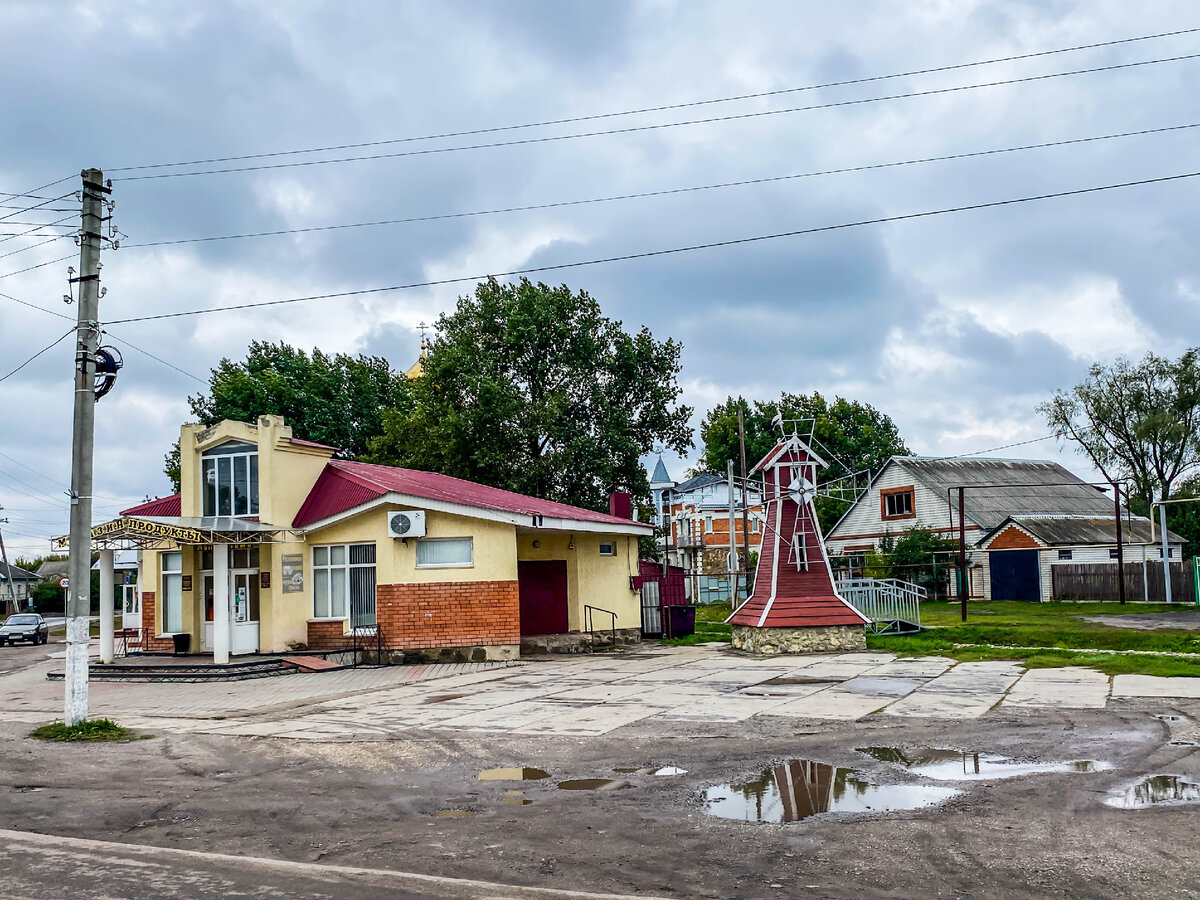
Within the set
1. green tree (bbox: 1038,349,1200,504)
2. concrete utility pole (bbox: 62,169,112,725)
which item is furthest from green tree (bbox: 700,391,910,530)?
concrete utility pole (bbox: 62,169,112,725)

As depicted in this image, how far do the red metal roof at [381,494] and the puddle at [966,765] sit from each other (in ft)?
45.1

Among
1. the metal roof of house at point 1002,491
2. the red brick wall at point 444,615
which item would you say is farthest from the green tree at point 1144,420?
the red brick wall at point 444,615

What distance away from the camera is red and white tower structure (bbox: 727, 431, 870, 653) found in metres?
24.4

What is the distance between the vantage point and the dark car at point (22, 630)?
148ft

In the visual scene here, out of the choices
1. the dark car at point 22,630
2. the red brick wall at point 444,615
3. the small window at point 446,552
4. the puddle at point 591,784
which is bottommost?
the dark car at point 22,630

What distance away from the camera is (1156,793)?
8672 millimetres

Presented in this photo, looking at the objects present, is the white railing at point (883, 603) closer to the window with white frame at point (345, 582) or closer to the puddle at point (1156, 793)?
the window with white frame at point (345, 582)

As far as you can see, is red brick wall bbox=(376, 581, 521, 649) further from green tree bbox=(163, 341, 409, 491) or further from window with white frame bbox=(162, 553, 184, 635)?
Result: green tree bbox=(163, 341, 409, 491)

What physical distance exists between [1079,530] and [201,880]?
4780 cm

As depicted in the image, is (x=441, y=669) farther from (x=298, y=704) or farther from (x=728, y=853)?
(x=728, y=853)

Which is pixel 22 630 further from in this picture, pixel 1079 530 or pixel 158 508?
pixel 1079 530

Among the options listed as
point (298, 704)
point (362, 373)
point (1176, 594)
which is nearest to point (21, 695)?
point (298, 704)

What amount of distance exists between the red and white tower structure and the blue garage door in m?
23.5

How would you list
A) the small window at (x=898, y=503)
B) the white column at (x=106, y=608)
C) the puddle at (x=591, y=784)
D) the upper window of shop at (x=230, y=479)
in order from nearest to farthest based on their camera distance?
the puddle at (x=591, y=784) → the white column at (x=106, y=608) → the upper window of shop at (x=230, y=479) → the small window at (x=898, y=503)
